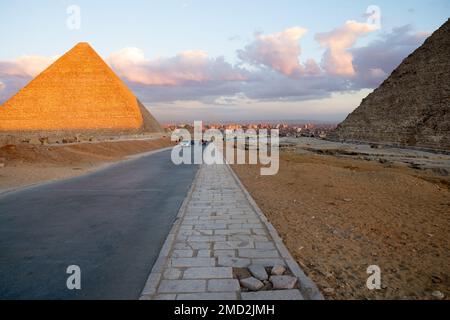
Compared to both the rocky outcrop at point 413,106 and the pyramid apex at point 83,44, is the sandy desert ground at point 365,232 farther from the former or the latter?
the pyramid apex at point 83,44

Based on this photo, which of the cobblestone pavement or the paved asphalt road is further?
the paved asphalt road

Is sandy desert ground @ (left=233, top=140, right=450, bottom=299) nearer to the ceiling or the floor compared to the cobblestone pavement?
nearer to the floor

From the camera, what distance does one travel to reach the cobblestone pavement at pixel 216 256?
11.1 feet

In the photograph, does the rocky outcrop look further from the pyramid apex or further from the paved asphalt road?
the pyramid apex

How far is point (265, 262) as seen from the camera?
13.9ft

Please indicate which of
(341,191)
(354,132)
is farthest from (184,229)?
(354,132)

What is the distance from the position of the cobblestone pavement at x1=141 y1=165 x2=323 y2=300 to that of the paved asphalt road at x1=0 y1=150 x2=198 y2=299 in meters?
0.27

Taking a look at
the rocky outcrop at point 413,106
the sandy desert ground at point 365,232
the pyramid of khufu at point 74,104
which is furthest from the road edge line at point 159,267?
the pyramid of khufu at point 74,104

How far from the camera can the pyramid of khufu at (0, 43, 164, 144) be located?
8488 cm

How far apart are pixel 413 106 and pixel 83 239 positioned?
56687 mm

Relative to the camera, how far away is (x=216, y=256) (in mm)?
4480

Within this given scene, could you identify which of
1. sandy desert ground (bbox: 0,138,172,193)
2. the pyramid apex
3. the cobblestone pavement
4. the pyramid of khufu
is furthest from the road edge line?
the pyramid apex

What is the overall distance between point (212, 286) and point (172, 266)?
781mm
